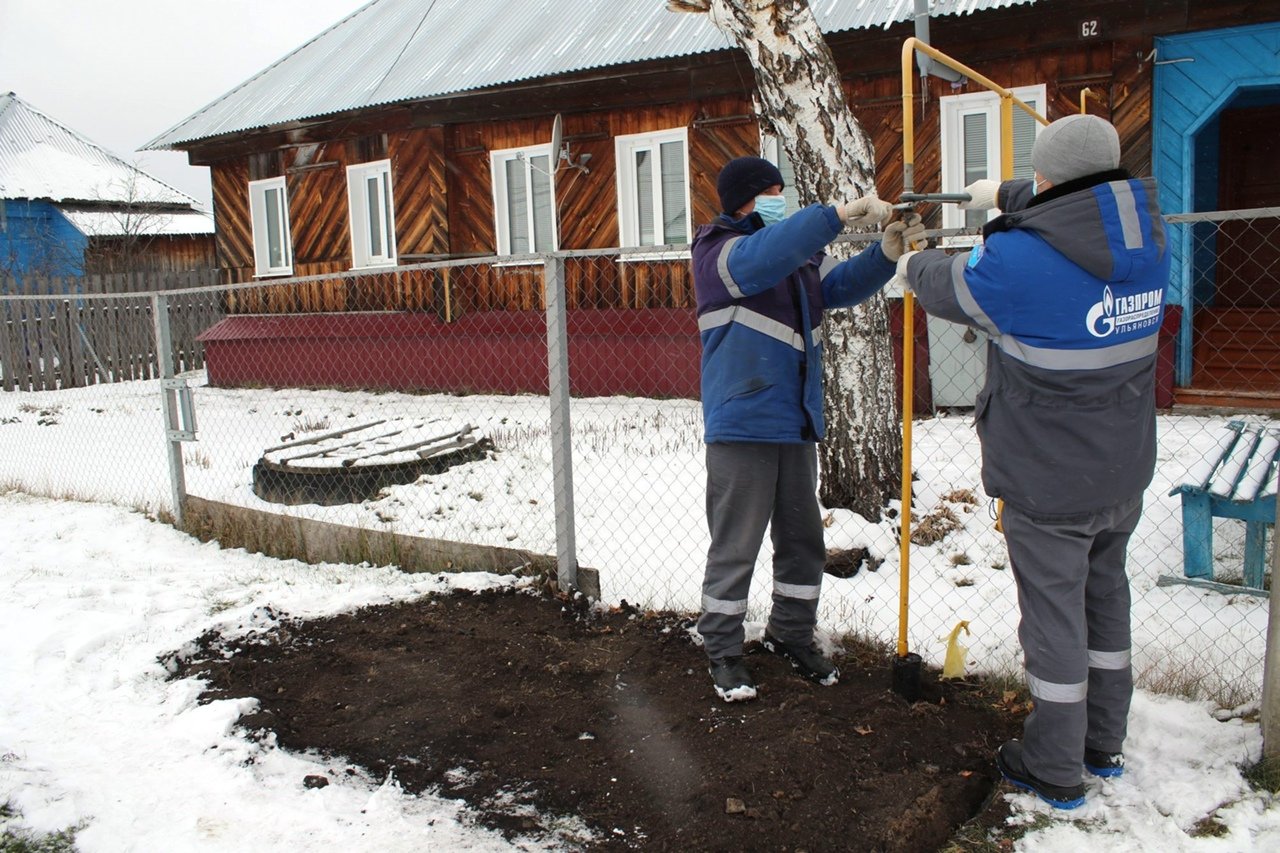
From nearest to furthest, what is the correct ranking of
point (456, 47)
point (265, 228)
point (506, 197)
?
point (506, 197), point (456, 47), point (265, 228)

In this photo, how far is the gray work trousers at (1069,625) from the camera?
269 cm

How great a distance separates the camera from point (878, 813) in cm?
274

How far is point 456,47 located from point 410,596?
923cm

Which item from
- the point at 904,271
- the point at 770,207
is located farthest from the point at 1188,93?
the point at 904,271

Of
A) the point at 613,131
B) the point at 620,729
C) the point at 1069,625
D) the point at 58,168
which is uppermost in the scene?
the point at 58,168

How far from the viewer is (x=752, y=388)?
130 inches

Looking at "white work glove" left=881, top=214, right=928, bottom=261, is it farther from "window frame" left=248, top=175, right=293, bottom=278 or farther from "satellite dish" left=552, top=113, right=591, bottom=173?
"window frame" left=248, top=175, right=293, bottom=278

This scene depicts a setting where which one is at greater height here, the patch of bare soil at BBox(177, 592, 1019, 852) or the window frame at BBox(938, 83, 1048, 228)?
the window frame at BBox(938, 83, 1048, 228)

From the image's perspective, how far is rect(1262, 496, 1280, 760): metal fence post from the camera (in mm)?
2857

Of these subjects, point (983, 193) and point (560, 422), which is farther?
point (560, 422)

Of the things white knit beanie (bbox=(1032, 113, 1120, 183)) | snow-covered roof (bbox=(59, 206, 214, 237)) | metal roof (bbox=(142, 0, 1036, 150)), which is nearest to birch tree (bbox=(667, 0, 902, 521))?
white knit beanie (bbox=(1032, 113, 1120, 183))

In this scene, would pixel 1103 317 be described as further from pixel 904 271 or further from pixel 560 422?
pixel 560 422

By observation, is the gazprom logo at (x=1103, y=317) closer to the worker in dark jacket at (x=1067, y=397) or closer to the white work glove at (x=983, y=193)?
the worker in dark jacket at (x=1067, y=397)

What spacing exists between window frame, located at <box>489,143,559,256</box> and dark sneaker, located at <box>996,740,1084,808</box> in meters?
8.81
